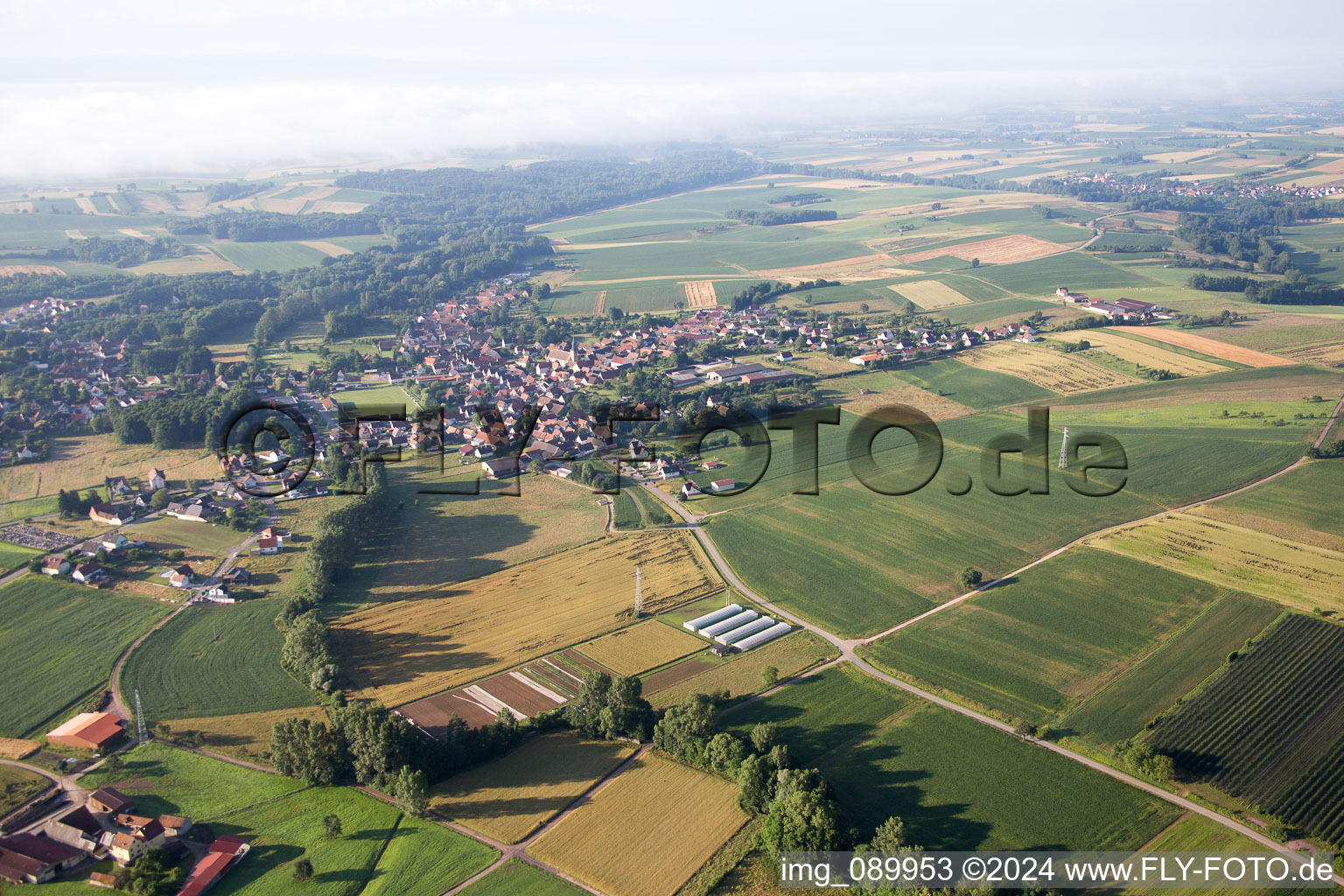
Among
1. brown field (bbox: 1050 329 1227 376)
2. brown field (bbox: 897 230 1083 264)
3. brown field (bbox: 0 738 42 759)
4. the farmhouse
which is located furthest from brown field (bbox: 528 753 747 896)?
brown field (bbox: 897 230 1083 264)

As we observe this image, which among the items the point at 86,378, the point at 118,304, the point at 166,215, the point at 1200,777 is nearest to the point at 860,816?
the point at 1200,777

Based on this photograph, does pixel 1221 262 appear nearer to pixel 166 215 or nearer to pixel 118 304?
pixel 118 304

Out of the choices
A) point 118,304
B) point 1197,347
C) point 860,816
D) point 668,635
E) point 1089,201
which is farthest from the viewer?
point 1089,201

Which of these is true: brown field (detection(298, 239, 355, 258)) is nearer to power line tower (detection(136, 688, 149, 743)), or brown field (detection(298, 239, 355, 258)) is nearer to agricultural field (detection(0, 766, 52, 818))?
power line tower (detection(136, 688, 149, 743))

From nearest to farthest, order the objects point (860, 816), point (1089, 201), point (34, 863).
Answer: point (34, 863) → point (860, 816) → point (1089, 201)

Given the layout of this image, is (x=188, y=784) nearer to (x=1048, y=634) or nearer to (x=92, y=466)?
(x=1048, y=634)
